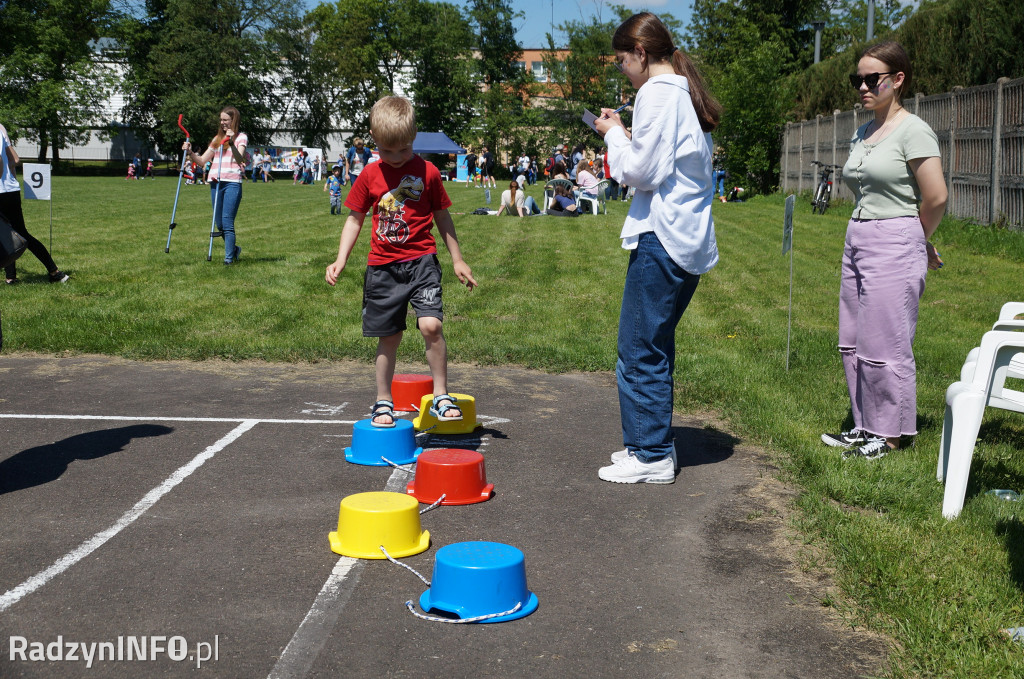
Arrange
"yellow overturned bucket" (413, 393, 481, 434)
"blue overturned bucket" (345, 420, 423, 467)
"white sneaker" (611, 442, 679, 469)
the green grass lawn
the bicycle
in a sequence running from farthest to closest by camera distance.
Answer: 1. the bicycle
2. "yellow overturned bucket" (413, 393, 481, 434)
3. "blue overturned bucket" (345, 420, 423, 467)
4. "white sneaker" (611, 442, 679, 469)
5. the green grass lawn

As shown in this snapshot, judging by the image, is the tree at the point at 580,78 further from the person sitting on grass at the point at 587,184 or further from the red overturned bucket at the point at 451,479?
the red overturned bucket at the point at 451,479

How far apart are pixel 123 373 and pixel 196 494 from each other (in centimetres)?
346

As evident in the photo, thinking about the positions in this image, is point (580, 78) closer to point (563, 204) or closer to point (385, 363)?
point (563, 204)

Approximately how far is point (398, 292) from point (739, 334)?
5.05 meters

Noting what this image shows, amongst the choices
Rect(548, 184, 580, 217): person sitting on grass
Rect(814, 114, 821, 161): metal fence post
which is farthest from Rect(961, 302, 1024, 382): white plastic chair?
Rect(814, 114, 821, 161): metal fence post

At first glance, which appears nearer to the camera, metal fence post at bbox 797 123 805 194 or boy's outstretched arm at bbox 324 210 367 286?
boy's outstretched arm at bbox 324 210 367 286

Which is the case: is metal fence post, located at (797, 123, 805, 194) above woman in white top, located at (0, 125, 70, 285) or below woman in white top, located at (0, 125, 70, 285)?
above

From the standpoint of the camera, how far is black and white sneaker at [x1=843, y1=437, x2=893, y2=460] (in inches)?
220

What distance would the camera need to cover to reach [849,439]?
5844 millimetres

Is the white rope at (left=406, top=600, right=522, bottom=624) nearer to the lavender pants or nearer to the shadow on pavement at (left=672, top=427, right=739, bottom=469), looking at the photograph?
the shadow on pavement at (left=672, top=427, right=739, bottom=469)

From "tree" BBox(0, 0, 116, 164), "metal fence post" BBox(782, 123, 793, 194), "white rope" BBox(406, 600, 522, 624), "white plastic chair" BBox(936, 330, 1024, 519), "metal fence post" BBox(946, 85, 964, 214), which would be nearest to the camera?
"white rope" BBox(406, 600, 522, 624)

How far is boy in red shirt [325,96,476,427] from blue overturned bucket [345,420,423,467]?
18 centimetres

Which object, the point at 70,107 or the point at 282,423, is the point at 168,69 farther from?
the point at 282,423

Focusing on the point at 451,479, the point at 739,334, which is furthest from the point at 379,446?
the point at 739,334
